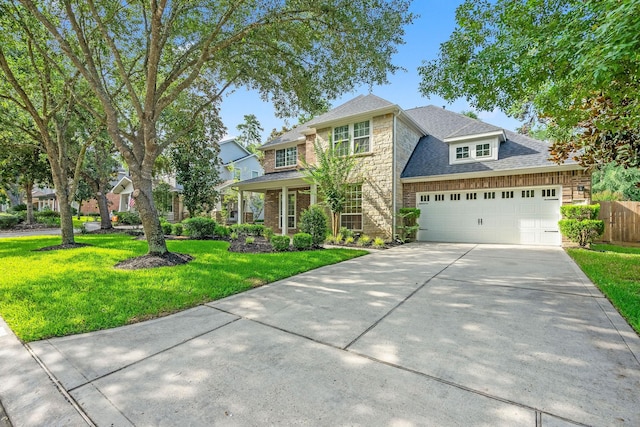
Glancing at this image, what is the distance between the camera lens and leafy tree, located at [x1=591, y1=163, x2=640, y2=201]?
57.6ft


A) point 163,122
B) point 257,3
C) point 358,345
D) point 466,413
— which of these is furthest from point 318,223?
point 163,122

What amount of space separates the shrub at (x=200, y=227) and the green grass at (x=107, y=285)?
14.2 ft

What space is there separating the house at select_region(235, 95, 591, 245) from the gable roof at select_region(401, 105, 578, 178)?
3 cm

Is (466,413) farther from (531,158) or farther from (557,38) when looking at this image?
(531,158)

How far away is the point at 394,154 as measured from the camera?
35.7 feet

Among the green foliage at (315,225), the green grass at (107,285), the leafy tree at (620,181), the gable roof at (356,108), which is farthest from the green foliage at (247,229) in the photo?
the leafy tree at (620,181)

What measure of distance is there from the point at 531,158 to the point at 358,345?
1086 centimetres

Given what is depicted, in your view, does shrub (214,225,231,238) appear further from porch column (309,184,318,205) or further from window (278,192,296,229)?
porch column (309,184,318,205)

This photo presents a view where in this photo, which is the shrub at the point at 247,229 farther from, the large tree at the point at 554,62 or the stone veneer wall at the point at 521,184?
the large tree at the point at 554,62

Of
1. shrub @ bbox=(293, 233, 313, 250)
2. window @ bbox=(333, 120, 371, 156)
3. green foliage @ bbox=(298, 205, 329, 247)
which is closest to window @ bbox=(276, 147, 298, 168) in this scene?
window @ bbox=(333, 120, 371, 156)

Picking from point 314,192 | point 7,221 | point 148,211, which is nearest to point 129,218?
point 7,221

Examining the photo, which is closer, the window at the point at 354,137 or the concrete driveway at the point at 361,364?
the concrete driveway at the point at 361,364

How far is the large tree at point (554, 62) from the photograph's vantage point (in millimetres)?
2826

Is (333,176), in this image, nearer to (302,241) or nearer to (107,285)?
(302,241)
